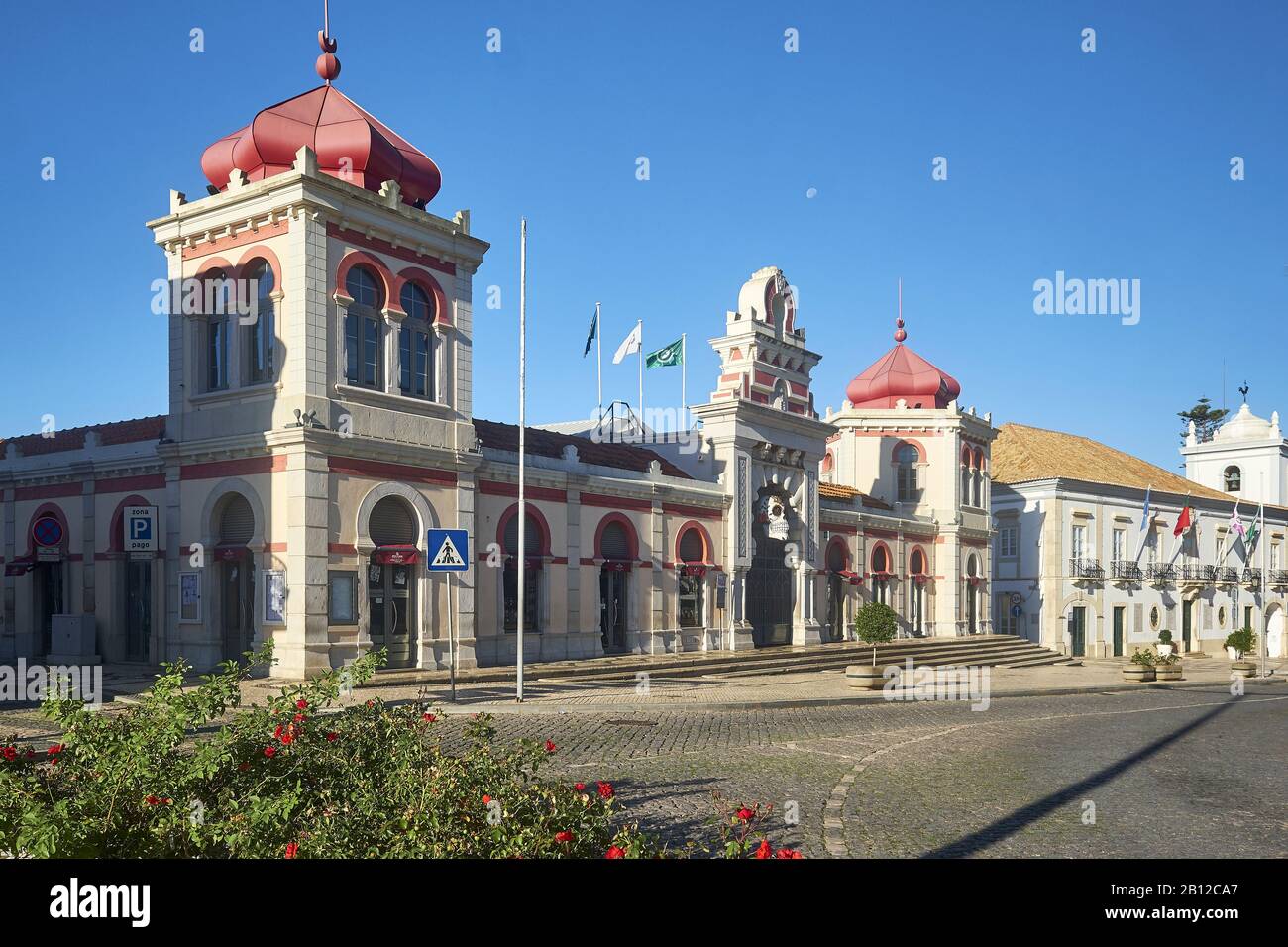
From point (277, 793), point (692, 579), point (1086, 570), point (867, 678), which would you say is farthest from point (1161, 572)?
point (277, 793)

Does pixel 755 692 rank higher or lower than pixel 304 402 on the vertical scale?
lower

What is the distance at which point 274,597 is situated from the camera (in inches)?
813

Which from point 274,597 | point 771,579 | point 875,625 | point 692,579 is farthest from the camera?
point 771,579

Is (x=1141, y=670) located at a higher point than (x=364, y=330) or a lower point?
lower

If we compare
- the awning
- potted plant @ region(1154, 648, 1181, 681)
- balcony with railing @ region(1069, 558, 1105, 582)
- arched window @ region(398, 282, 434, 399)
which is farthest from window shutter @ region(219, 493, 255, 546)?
balcony with railing @ region(1069, 558, 1105, 582)

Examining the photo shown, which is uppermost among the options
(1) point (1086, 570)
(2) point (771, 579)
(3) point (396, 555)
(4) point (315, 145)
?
(4) point (315, 145)

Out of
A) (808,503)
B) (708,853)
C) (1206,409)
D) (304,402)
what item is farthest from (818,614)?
(1206,409)

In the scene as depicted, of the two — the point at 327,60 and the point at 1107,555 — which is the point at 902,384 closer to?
the point at 1107,555

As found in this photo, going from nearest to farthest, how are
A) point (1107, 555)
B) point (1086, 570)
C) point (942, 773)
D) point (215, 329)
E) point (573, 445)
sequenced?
point (942, 773) < point (215, 329) < point (573, 445) < point (1086, 570) < point (1107, 555)

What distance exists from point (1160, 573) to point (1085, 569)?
6.37m

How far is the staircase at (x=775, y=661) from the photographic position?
2269cm
